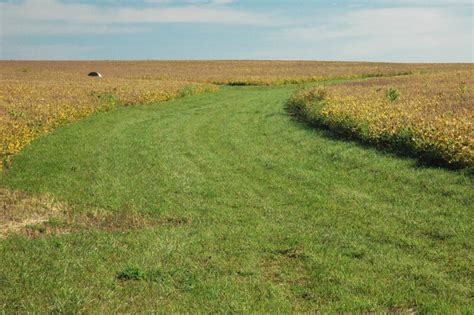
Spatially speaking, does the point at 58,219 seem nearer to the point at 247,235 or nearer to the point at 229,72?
the point at 247,235

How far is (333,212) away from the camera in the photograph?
376 inches

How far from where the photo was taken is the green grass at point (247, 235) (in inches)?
246

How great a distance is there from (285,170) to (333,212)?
3.48m

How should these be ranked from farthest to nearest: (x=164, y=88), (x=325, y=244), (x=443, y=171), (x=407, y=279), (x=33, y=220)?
(x=164, y=88) < (x=443, y=171) < (x=33, y=220) < (x=325, y=244) < (x=407, y=279)

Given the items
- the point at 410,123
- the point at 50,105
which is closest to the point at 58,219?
the point at 410,123

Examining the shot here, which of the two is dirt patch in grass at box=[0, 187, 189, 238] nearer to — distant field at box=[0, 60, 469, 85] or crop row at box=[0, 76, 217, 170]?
crop row at box=[0, 76, 217, 170]

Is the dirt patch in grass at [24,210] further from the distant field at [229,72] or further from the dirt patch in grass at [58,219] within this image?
the distant field at [229,72]

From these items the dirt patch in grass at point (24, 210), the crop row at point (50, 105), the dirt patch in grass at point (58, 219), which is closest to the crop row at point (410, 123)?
the dirt patch in grass at point (58, 219)

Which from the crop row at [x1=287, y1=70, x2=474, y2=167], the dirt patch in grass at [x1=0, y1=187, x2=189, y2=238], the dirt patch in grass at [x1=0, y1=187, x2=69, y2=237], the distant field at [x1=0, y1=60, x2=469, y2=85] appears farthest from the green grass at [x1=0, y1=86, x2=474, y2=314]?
the distant field at [x1=0, y1=60, x2=469, y2=85]

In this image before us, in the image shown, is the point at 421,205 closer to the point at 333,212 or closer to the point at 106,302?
the point at 333,212

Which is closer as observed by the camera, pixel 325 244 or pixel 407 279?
pixel 407 279

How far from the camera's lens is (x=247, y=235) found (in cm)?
840

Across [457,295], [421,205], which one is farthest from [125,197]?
[457,295]

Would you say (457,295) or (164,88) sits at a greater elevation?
(164,88)
